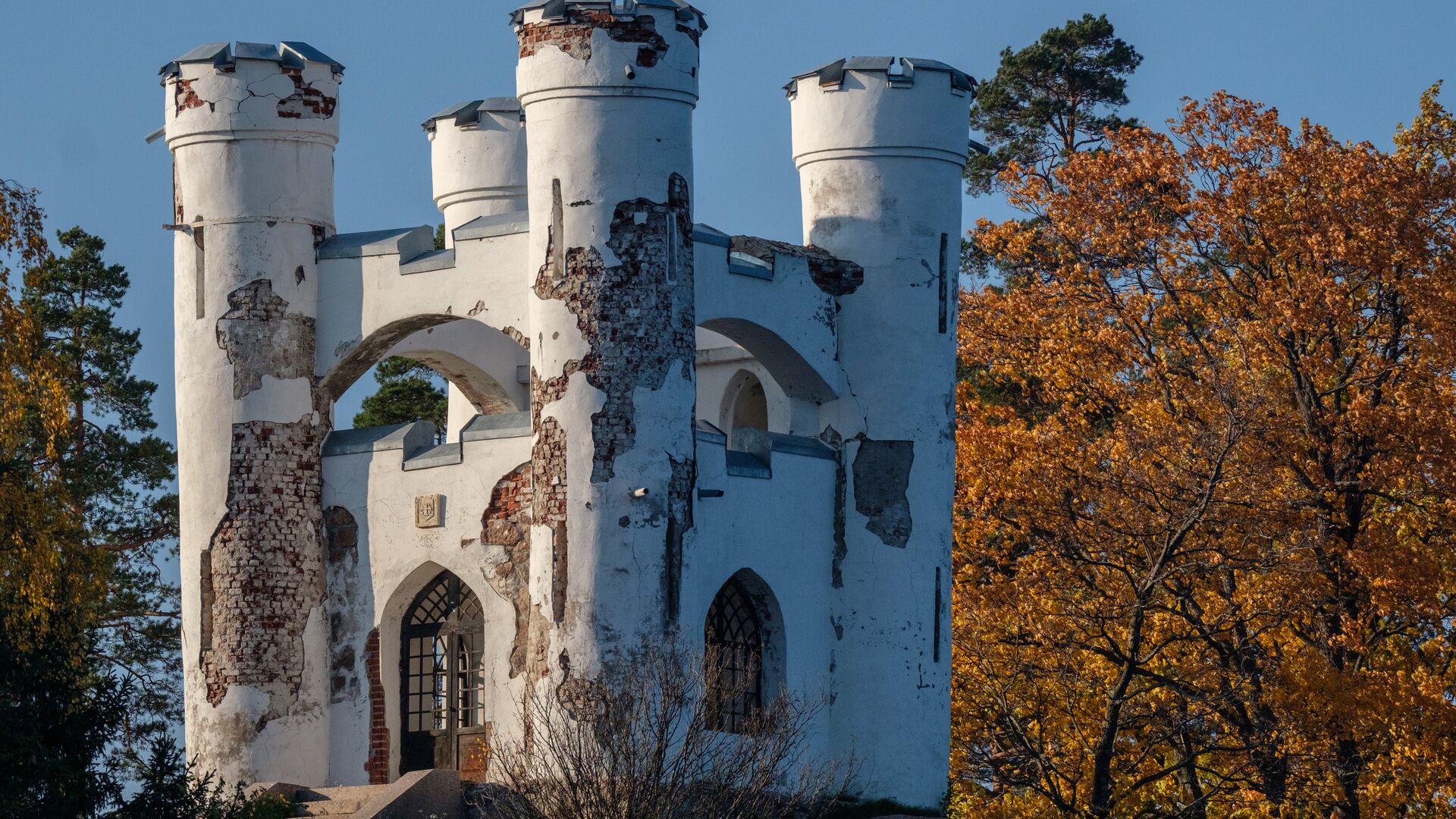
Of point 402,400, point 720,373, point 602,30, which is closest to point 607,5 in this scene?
point 602,30

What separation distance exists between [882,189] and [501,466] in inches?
→ 197

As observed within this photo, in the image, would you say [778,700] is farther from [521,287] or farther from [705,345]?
[705,345]

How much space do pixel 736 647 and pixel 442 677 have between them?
A: 2.90 metres

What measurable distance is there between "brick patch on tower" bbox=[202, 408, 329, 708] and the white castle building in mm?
30

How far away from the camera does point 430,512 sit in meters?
24.1

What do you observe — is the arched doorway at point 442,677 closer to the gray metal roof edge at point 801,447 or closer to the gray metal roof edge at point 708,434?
the gray metal roof edge at point 708,434

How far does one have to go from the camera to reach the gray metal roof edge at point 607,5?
22844 millimetres

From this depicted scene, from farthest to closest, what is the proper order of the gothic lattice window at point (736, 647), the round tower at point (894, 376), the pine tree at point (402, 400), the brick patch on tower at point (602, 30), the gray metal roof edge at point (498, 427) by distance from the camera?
1. the pine tree at point (402, 400)
2. the round tower at point (894, 376)
3. the gothic lattice window at point (736, 647)
4. the gray metal roof edge at point (498, 427)
5. the brick patch on tower at point (602, 30)

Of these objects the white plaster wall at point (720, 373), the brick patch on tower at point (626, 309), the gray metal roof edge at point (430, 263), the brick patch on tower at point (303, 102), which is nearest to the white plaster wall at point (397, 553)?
the brick patch on tower at point (626, 309)

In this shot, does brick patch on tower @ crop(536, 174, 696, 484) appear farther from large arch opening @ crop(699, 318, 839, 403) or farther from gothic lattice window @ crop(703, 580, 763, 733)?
gothic lattice window @ crop(703, 580, 763, 733)

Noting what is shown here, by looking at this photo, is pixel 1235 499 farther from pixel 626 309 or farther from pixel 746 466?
pixel 626 309

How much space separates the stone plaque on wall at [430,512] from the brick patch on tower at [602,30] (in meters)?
4.45

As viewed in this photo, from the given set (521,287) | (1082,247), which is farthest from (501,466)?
(1082,247)

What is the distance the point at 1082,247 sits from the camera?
99.1ft
